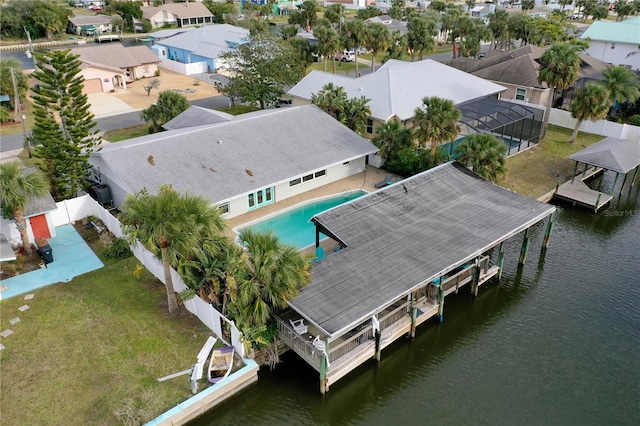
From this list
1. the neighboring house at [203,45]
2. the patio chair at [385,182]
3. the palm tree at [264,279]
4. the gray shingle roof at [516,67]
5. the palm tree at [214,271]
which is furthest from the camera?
the neighboring house at [203,45]

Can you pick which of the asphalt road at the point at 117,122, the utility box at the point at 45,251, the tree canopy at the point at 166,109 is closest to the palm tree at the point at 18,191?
the utility box at the point at 45,251

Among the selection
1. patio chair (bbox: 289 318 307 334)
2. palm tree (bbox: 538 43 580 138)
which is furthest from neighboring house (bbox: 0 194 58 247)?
palm tree (bbox: 538 43 580 138)

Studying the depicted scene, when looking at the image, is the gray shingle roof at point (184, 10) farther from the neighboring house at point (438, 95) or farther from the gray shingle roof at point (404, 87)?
the neighboring house at point (438, 95)

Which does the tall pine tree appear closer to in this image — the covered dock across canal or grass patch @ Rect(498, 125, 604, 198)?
the covered dock across canal

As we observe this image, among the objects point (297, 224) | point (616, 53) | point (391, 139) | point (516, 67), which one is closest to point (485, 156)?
point (391, 139)

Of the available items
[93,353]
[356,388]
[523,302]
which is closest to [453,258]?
[523,302]

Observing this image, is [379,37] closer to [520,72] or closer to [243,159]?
[520,72]
